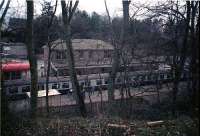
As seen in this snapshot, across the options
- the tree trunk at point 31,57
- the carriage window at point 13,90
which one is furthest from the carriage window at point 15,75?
the tree trunk at point 31,57

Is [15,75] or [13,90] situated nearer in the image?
[13,90]

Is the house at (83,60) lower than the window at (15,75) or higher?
higher

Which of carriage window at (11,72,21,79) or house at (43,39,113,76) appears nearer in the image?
carriage window at (11,72,21,79)

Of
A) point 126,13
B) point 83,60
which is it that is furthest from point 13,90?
point 126,13

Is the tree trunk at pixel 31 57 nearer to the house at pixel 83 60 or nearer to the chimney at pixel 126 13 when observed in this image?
the chimney at pixel 126 13

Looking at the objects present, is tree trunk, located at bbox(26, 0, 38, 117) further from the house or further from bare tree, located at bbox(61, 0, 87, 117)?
Answer: the house

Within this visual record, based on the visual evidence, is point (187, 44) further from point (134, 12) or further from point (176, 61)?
point (134, 12)

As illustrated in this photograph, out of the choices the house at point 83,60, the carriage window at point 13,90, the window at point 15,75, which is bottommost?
the carriage window at point 13,90

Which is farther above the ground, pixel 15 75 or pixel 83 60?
pixel 83 60

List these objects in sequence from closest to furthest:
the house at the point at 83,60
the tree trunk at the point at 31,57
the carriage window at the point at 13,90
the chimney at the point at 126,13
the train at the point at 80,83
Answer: the tree trunk at the point at 31,57 → the chimney at the point at 126,13 → the train at the point at 80,83 → the carriage window at the point at 13,90 → the house at the point at 83,60

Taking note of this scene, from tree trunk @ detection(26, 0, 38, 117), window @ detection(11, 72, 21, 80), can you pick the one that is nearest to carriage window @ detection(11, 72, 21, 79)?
window @ detection(11, 72, 21, 80)

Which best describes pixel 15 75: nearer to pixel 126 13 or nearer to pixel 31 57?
pixel 126 13

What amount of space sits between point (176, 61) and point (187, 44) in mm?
2786

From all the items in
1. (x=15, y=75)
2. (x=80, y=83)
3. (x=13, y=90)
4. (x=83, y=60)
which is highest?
(x=83, y=60)
